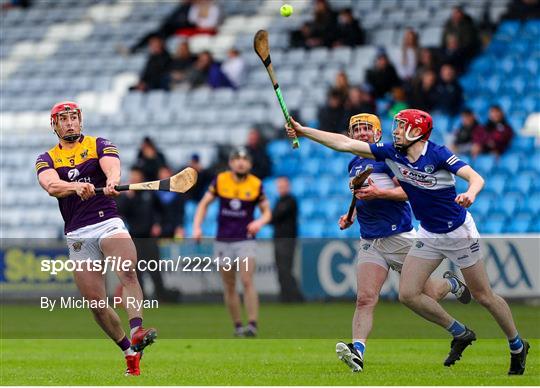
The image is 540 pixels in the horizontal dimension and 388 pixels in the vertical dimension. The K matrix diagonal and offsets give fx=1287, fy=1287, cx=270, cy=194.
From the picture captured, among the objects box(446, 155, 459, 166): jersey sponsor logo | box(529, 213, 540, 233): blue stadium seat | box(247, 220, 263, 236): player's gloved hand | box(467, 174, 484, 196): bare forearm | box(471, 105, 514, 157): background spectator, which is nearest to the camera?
box(467, 174, 484, 196): bare forearm

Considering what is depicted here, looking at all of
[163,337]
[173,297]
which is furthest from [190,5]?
[163,337]

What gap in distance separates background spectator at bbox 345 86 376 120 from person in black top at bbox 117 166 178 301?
3.77 metres

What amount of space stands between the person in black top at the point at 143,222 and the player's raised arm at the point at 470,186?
11.9m

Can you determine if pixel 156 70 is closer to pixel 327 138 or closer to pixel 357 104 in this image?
pixel 357 104

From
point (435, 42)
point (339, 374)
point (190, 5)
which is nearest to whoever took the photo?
point (339, 374)

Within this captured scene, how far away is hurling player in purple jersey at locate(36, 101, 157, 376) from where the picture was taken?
11219 mm

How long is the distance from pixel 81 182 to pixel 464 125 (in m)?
11.7

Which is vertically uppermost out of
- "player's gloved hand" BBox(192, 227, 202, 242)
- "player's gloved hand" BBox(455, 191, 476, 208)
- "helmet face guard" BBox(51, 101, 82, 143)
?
"helmet face guard" BBox(51, 101, 82, 143)

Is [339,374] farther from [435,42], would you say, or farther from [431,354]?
[435,42]

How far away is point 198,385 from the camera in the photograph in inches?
396

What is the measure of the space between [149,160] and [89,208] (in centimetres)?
1197

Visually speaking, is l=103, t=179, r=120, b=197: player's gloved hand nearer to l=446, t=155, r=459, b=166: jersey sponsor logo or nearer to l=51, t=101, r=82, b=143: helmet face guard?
l=51, t=101, r=82, b=143: helmet face guard

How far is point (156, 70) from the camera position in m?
27.1

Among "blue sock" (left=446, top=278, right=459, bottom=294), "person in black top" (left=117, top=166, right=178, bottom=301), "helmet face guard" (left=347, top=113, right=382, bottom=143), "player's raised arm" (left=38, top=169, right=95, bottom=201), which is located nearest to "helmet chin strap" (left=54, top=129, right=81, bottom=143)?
"player's raised arm" (left=38, top=169, right=95, bottom=201)
